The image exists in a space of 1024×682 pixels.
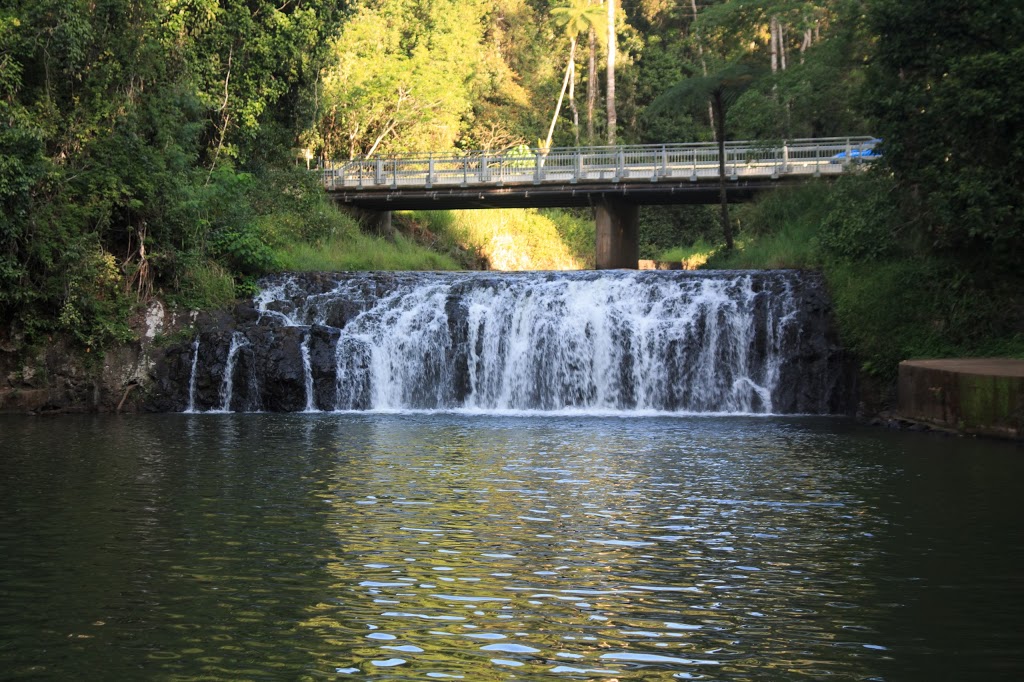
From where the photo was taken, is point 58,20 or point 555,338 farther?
point 555,338

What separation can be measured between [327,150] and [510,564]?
40.3 metres

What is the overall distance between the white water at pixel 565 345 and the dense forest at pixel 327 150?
224 cm

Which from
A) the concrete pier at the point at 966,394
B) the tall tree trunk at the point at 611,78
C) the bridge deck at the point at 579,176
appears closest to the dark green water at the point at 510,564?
the concrete pier at the point at 966,394

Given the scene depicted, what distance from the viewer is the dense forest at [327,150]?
22469 mm

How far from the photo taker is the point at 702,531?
36.9 ft

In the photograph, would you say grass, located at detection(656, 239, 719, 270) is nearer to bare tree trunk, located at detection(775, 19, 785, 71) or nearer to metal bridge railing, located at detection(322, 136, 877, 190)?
metal bridge railing, located at detection(322, 136, 877, 190)

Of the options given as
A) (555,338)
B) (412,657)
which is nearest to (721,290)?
(555,338)

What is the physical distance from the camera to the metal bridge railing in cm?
3769

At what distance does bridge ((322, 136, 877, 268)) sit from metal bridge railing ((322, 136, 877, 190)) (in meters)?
0.03

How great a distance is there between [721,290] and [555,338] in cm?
396

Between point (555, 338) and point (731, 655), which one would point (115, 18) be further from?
point (731, 655)

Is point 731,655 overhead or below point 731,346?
below

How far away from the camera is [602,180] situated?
129 ft

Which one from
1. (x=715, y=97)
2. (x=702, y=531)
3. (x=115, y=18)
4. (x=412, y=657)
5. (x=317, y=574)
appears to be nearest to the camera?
(x=412, y=657)
